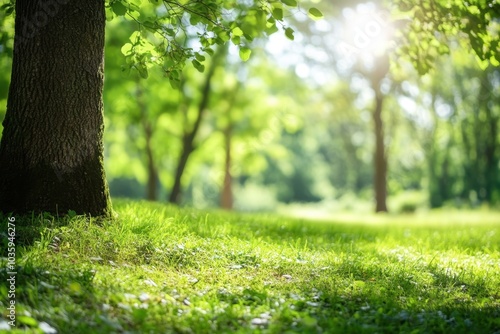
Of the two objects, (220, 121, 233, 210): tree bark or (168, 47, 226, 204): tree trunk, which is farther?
(220, 121, 233, 210): tree bark

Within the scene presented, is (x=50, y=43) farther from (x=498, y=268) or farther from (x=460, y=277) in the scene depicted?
(x=498, y=268)

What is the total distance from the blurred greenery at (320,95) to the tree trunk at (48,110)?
0.68 metres

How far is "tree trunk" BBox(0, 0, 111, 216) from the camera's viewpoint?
5.45 metres

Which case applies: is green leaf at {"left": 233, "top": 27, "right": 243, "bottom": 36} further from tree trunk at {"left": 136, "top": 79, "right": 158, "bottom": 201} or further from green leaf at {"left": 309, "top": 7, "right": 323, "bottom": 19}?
tree trunk at {"left": 136, "top": 79, "right": 158, "bottom": 201}

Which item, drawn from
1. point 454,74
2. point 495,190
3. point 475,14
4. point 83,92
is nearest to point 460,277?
point 475,14

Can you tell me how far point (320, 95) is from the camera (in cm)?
2480

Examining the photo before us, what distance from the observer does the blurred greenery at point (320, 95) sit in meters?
7.38

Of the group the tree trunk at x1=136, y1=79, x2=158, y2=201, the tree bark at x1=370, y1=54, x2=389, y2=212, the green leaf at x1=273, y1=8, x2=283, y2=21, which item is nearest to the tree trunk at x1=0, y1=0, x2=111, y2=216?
the green leaf at x1=273, y1=8, x2=283, y2=21

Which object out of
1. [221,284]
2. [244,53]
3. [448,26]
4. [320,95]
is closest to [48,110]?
[244,53]

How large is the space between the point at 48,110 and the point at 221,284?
2.82 m

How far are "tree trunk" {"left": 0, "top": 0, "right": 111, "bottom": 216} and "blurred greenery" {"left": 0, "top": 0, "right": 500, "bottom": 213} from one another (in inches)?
26.7

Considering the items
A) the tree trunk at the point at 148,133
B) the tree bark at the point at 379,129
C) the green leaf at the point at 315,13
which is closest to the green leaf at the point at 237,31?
the green leaf at the point at 315,13

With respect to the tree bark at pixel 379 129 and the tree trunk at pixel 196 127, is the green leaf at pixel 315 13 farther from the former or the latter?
the tree bark at pixel 379 129

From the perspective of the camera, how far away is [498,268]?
6270 millimetres
